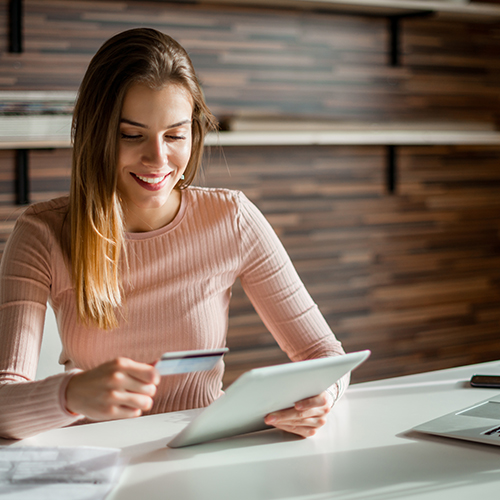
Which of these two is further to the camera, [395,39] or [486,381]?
[395,39]

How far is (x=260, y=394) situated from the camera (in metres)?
1.05

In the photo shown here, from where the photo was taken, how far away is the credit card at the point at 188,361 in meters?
0.93

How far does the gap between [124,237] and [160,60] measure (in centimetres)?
42

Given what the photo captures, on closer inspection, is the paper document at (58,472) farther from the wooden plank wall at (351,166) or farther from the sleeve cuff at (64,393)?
the wooden plank wall at (351,166)

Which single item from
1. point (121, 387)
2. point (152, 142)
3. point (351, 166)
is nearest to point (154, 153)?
point (152, 142)

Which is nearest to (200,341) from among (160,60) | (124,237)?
(124,237)

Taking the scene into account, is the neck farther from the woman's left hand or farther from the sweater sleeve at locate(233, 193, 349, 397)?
the woman's left hand

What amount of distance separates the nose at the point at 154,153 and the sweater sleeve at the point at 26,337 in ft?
0.94

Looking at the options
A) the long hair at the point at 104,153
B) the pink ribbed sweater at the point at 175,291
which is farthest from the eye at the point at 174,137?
the pink ribbed sweater at the point at 175,291

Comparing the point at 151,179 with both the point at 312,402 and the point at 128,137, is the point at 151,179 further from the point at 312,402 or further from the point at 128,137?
the point at 312,402

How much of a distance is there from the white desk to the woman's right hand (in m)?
0.11

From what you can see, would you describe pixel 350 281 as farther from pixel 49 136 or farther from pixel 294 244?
pixel 49 136

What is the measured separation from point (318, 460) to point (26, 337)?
2.11 ft

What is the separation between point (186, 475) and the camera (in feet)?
3.42
